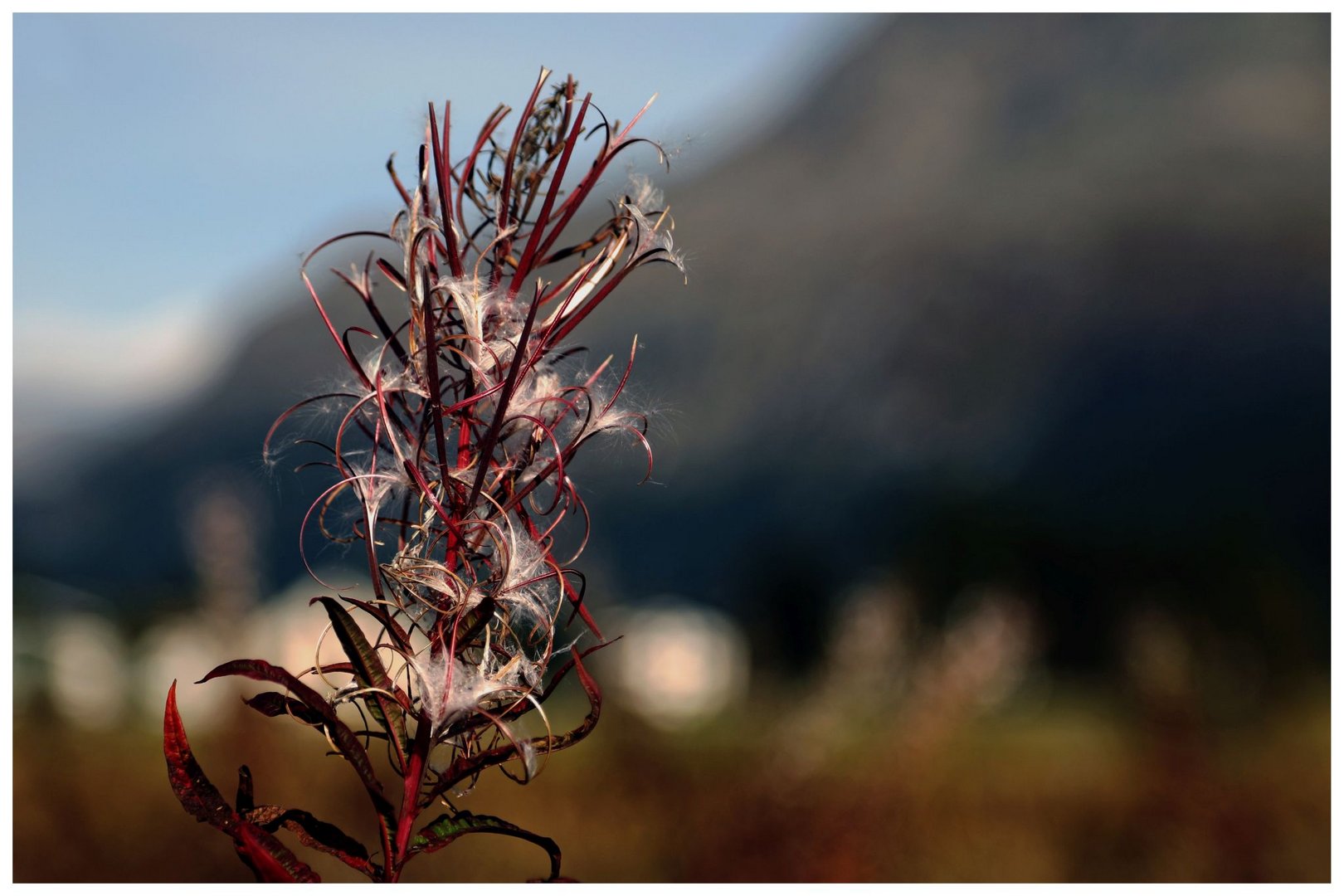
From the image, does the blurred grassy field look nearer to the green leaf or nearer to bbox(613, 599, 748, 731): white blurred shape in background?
bbox(613, 599, 748, 731): white blurred shape in background

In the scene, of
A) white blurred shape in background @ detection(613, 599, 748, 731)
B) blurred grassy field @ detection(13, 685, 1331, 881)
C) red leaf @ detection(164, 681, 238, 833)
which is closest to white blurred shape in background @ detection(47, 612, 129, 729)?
blurred grassy field @ detection(13, 685, 1331, 881)

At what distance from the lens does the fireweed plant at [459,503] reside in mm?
399

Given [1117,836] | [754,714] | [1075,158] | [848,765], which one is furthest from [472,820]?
[1075,158]

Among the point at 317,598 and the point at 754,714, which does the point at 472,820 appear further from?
the point at 754,714

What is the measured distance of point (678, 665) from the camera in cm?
266

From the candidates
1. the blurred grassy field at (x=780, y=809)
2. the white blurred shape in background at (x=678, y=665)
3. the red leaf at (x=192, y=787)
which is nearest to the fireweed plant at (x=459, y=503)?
the red leaf at (x=192, y=787)

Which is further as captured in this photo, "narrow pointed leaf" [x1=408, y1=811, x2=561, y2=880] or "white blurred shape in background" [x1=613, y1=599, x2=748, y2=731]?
"white blurred shape in background" [x1=613, y1=599, x2=748, y2=731]

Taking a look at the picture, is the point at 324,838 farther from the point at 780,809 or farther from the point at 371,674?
the point at 780,809

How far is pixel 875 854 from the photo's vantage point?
5.54ft

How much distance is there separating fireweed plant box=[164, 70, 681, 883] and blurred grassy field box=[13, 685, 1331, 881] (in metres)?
1.21

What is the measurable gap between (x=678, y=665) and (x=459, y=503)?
2.32 meters

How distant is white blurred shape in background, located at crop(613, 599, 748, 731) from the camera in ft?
7.80

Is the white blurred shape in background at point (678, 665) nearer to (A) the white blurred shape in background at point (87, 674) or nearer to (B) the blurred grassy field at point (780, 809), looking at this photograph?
(B) the blurred grassy field at point (780, 809)

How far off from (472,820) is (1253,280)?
4.39m
